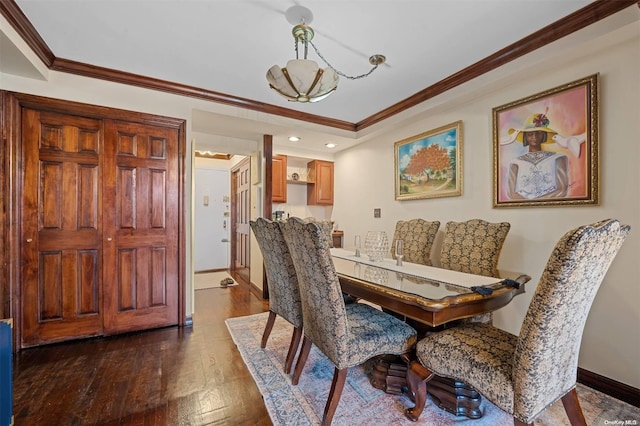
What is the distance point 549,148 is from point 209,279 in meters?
4.78

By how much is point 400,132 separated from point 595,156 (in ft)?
6.35

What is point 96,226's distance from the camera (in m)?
2.48

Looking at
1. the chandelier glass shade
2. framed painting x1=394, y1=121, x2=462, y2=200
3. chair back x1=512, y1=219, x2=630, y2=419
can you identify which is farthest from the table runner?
the chandelier glass shade

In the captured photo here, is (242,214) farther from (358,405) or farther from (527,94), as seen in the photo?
(527,94)

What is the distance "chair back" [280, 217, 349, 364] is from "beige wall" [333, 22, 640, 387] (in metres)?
1.74

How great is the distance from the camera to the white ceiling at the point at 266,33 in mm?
1686

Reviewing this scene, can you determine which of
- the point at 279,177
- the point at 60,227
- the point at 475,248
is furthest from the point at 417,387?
the point at 279,177

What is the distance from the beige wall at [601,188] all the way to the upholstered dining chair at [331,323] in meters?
1.34

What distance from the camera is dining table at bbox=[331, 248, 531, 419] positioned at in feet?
4.31

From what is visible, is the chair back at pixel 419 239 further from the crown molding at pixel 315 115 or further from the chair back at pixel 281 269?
the crown molding at pixel 315 115

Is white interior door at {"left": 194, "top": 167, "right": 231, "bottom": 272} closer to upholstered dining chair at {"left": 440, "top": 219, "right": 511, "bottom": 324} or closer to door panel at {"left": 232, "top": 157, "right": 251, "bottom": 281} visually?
door panel at {"left": 232, "top": 157, "right": 251, "bottom": 281}

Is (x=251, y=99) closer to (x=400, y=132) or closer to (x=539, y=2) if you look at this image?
(x=400, y=132)

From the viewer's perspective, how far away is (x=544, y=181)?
2123 millimetres

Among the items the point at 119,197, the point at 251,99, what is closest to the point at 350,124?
the point at 251,99
